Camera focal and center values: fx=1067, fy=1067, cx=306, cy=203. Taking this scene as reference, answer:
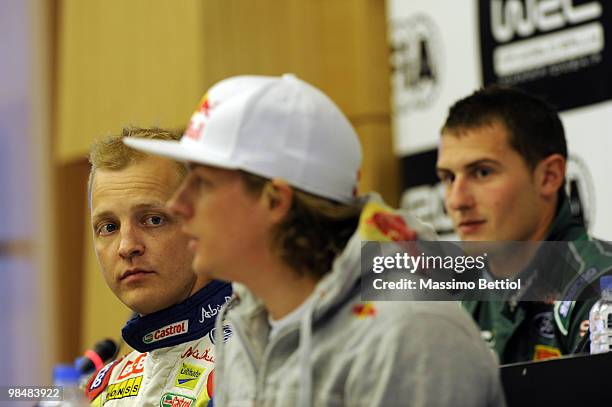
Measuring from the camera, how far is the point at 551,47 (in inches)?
136

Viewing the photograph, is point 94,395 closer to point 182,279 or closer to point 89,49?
point 182,279

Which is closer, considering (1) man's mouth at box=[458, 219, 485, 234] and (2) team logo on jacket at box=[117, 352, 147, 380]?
(2) team logo on jacket at box=[117, 352, 147, 380]

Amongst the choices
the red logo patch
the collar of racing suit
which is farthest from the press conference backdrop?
the red logo patch

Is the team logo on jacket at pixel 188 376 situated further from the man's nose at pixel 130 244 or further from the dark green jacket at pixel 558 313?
the dark green jacket at pixel 558 313

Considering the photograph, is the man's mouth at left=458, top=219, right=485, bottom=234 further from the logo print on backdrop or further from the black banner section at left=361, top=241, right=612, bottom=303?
the logo print on backdrop

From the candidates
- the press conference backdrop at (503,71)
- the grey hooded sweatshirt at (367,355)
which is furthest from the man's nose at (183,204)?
the press conference backdrop at (503,71)

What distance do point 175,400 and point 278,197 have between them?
0.61 meters

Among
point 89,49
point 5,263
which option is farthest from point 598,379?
point 5,263

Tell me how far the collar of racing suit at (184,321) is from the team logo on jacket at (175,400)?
0.11m

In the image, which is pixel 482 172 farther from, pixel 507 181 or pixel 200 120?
pixel 200 120

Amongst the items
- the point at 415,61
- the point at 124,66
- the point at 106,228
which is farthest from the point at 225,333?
the point at 124,66

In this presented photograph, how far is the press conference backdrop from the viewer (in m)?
3.31

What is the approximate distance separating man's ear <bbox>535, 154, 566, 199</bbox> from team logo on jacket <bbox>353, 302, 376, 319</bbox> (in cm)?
117

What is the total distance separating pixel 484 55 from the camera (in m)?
3.69
